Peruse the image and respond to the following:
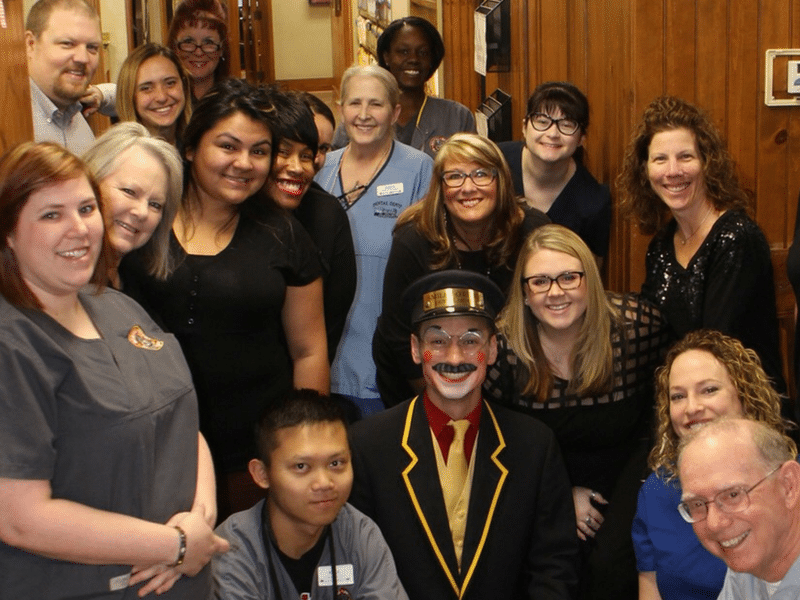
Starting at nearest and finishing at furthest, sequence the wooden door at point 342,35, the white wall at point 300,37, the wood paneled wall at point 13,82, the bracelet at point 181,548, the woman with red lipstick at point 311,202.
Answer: the bracelet at point 181,548
the wood paneled wall at point 13,82
the woman with red lipstick at point 311,202
the wooden door at point 342,35
the white wall at point 300,37

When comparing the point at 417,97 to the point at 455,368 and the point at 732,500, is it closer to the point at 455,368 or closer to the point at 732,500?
the point at 455,368

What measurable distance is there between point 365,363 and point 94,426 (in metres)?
1.69

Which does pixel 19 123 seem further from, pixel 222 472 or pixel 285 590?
pixel 285 590

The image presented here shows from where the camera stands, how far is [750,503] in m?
2.11

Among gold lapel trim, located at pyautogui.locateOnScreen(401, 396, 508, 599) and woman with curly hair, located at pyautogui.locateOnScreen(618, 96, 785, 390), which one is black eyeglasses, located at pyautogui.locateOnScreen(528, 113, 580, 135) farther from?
gold lapel trim, located at pyautogui.locateOnScreen(401, 396, 508, 599)

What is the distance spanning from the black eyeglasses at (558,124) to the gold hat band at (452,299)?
1.01 metres

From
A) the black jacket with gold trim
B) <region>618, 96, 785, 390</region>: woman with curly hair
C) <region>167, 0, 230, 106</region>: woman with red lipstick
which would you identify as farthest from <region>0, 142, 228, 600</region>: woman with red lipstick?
<region>167, 0, 230, 106</region>: woman with red lipstick

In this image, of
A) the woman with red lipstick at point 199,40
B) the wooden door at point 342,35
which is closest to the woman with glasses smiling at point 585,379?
the woman with red lipstick at point 199,40

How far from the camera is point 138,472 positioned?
1993 mm

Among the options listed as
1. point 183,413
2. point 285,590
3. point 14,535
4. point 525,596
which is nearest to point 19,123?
point 183,413

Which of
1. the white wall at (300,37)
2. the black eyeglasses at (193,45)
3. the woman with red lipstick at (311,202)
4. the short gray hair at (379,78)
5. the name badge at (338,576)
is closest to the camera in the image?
the name badge at (338,576)

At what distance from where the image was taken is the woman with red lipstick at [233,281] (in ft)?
8.94

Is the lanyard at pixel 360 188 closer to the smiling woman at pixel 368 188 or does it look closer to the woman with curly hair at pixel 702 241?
the smiling woman at pixel 368 188

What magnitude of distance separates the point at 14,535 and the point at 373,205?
6.86ft
